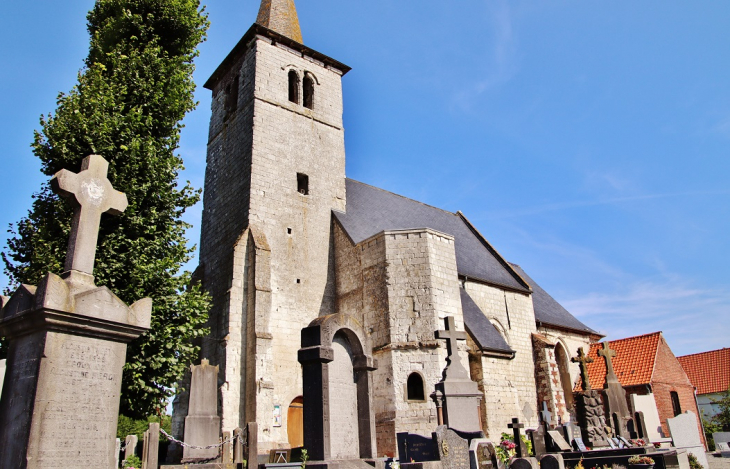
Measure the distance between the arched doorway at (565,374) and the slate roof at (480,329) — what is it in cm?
602

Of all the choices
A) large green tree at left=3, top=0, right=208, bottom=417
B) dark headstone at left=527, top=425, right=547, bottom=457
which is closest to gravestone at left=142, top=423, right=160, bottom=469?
large green tree at left=3, top=0, right=208, bottom=417

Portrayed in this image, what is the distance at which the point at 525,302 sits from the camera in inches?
778

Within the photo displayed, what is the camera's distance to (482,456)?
8031mm

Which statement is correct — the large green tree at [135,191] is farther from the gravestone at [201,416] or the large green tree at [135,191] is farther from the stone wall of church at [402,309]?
the stone wall of church at [402,309]

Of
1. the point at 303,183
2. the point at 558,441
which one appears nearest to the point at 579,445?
the point at 558,441

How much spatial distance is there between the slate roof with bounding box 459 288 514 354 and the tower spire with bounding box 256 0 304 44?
11585 mm

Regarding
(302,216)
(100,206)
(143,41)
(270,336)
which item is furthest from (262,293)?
(100,206)

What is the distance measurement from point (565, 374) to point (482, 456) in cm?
1439

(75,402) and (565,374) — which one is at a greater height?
(565,374)

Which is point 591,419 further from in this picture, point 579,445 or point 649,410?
point 649,410

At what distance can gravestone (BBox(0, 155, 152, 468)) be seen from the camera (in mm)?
3611

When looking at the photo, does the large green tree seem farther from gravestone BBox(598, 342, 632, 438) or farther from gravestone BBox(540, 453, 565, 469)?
gravestone BBox(598, 342, 632, 438)

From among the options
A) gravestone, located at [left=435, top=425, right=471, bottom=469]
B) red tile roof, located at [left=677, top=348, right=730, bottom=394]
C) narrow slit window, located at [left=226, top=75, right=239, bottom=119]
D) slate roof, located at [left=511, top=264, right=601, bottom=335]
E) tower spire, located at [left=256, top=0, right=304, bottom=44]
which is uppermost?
tower spire, located at [left=256, top=0, right=304, bottom=44]

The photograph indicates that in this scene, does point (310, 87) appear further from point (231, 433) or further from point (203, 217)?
point (231, 433)
